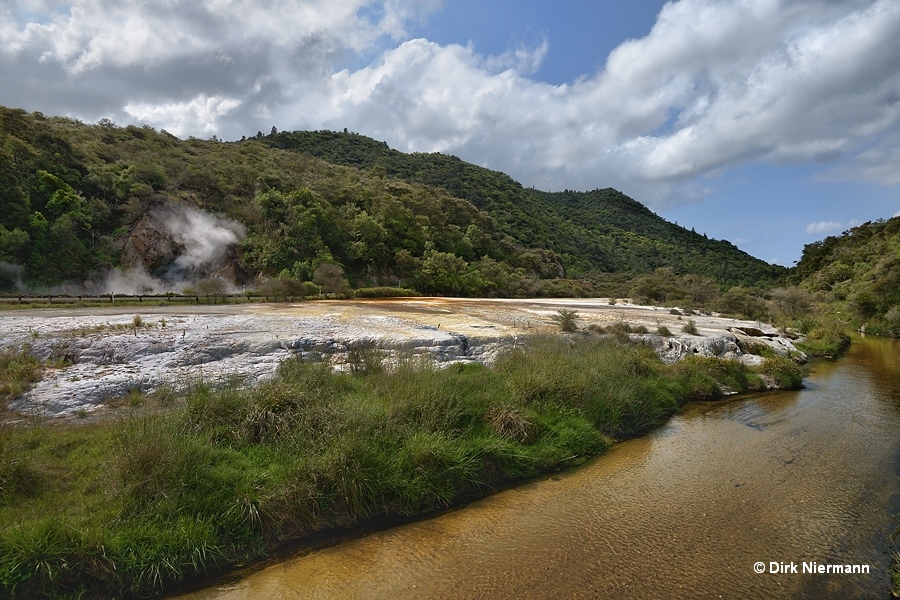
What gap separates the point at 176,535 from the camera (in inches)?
208

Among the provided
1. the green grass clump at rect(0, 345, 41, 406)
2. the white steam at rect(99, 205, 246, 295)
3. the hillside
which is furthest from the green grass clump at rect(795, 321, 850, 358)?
the white steam at rect(99, 205, 246, 295)

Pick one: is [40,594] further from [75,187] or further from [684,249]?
[684,249]

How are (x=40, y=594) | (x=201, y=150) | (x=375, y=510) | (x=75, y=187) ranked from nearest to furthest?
(x=40, y=594) → (x=375, y=510) → (x=75, y=187) → (x=201, y=150)


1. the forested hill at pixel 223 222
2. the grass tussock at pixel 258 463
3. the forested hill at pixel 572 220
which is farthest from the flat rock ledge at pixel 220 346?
the forested hill at pixel 572 220

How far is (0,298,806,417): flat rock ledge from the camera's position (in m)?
9.87

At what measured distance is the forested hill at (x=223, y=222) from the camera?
1531 inches

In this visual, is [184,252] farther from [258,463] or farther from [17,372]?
[258,463]

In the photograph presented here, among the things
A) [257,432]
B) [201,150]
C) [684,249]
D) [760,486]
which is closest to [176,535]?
[257,432]

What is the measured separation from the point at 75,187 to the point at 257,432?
52.1 meters

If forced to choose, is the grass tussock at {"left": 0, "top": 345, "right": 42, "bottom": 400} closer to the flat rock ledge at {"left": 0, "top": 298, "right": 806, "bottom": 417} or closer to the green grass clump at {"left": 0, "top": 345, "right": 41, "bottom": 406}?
the green grass clump at {"left": 0, "top": 345, "right": 41, "bottom": 406}

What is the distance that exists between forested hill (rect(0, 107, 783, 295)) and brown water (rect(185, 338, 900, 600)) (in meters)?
33.1

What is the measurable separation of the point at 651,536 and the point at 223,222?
5488 cm

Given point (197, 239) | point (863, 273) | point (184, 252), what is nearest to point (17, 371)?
point (184, 252)

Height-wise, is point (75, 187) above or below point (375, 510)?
above
